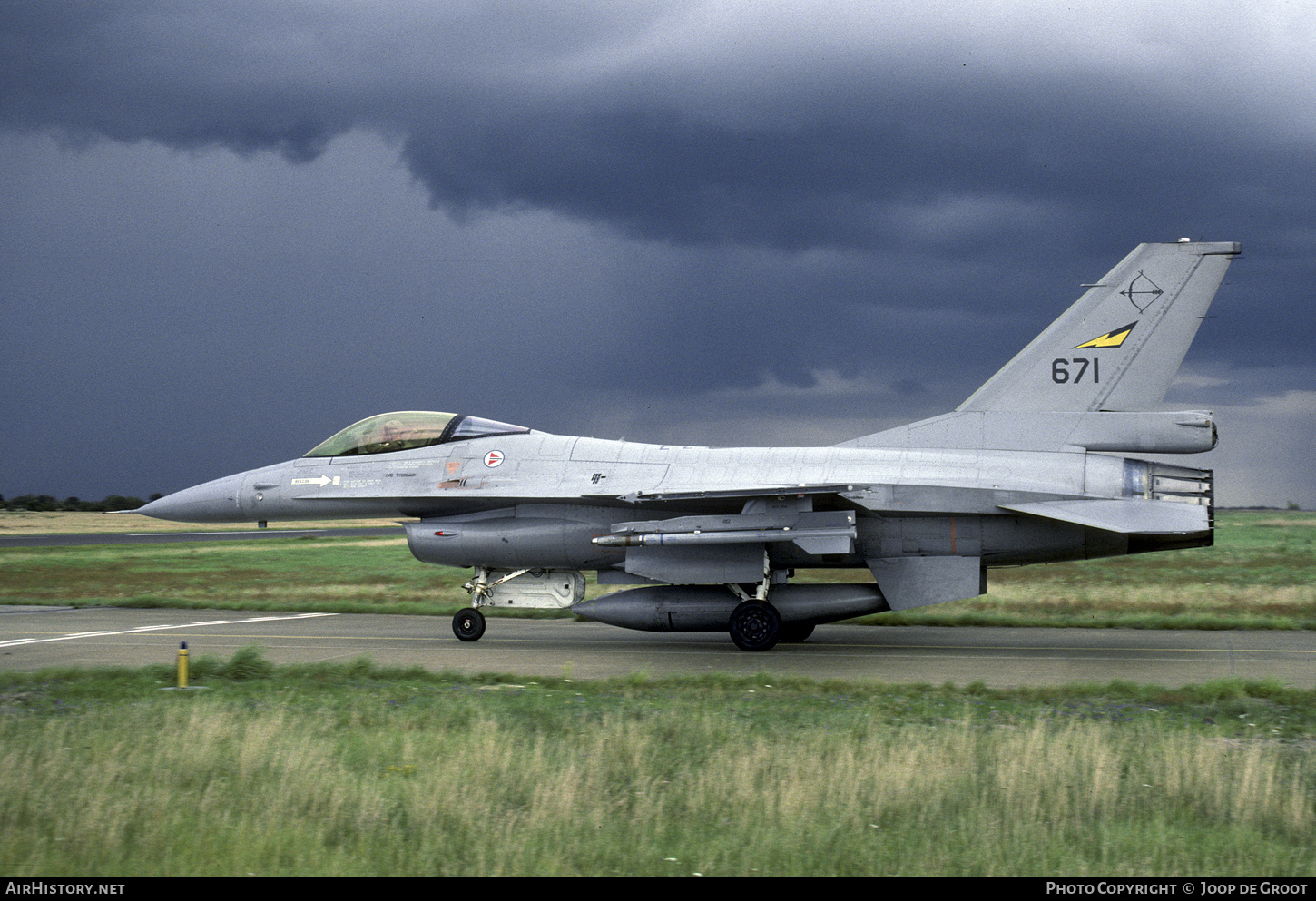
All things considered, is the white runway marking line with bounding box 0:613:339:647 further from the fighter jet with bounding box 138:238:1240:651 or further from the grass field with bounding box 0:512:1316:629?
the fighter jet with bounding box 138:238:1240:651

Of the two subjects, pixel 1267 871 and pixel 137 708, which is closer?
pixel 1267 871

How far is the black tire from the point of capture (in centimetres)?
1664

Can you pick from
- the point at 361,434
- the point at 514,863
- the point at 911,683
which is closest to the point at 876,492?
the point at 911,683

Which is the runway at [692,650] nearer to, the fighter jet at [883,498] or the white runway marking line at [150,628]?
the white runway marking line at [150,628]

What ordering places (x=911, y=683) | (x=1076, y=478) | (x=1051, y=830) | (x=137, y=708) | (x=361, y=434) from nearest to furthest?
(x=1051, y=830) < (x=137, y=708) < (x=911, y=683) < (x=1076, y=478) < (x=361, y=434)

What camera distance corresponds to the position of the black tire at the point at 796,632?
16641mm

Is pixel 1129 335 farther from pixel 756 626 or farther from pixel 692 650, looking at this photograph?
pixel 692 650

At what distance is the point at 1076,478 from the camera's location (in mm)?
15188

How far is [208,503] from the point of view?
18375mm

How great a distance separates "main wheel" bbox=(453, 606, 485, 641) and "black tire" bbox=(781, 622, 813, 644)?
4977 mm

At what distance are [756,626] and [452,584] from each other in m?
17.2

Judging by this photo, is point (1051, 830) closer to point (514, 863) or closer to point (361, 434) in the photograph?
point (514, 863)
